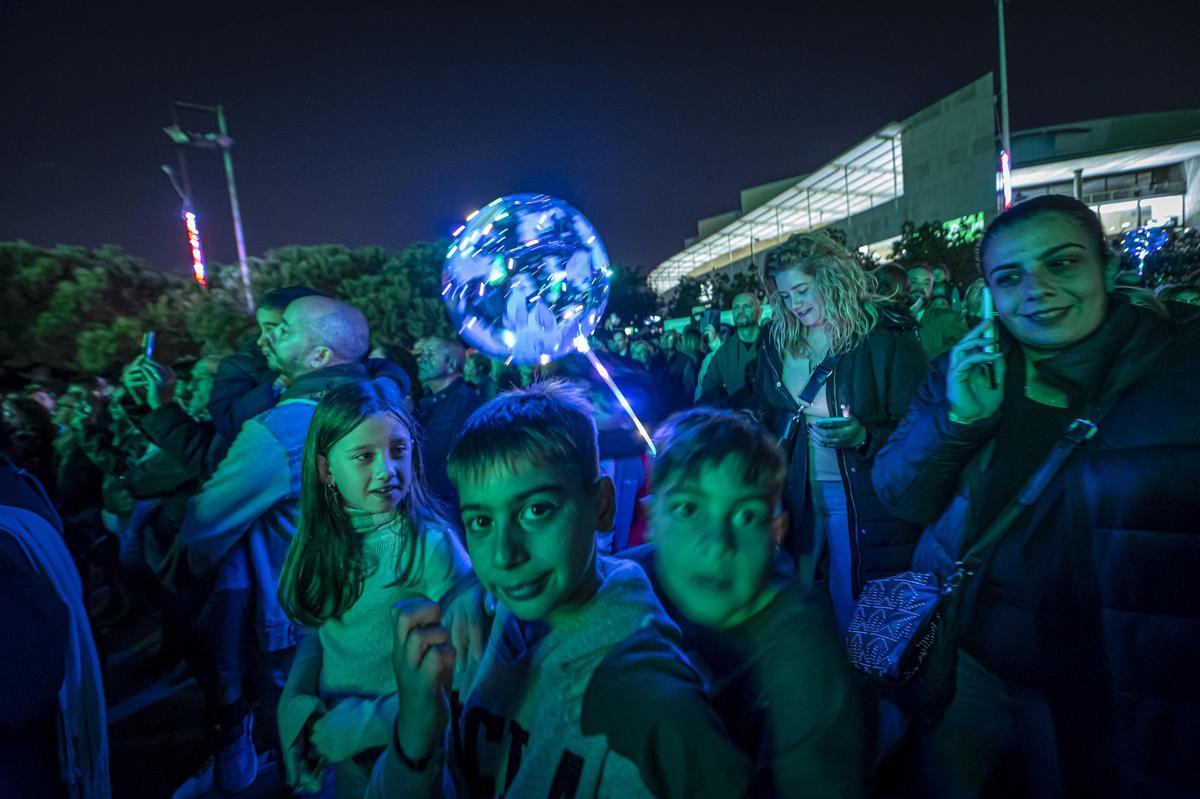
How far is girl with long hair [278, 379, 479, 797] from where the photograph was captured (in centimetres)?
183

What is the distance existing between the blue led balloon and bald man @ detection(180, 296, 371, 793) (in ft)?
2.00

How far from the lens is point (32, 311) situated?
37781 millimetres

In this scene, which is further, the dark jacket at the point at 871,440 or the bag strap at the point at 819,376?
the bag strap at the point at 819,376

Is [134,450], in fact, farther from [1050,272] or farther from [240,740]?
[1050,272]

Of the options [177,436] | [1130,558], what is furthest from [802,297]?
[177,436]

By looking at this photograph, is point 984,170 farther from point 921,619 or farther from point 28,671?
point 28,671

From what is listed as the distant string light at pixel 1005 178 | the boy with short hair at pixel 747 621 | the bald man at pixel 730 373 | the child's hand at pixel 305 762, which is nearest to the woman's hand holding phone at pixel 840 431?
the distant string light at pixel 1005 178

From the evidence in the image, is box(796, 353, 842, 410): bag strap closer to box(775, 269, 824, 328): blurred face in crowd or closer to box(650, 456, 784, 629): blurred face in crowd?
box(775, 269, 824, 328): blurred face in crowd

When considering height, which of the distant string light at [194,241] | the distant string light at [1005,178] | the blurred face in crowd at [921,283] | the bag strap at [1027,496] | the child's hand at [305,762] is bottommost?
the child's hand at [305,762]

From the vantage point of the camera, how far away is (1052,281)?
158 cm

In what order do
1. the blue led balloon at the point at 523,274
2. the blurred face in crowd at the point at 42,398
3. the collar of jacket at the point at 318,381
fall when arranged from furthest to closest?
the blurred face in crowd at the point at 42,398 < the collar of jacket at the point at 318,381 < the blue led balloon at the point at 523,274

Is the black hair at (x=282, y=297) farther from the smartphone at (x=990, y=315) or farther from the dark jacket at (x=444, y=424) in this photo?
the smartphone at (x=990, y=315)

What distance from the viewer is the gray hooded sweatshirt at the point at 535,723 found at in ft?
3.90

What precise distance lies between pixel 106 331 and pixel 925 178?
47.4 meters
